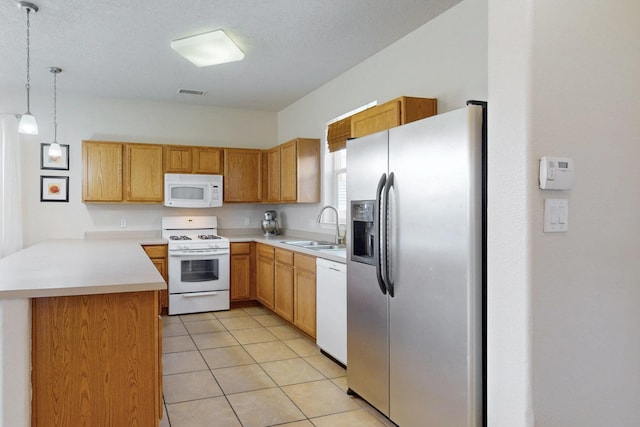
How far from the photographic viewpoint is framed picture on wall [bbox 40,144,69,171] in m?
5.23

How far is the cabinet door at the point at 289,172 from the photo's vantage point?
5.14 meters

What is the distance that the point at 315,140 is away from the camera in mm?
5137

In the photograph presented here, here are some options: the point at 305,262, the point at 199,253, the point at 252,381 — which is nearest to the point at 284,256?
the point at 305,262

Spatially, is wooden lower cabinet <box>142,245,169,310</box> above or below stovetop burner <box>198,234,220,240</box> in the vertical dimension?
below

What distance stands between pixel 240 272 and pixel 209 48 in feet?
9.05

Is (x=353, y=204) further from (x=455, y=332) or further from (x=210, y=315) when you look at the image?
(x=210, y=315)

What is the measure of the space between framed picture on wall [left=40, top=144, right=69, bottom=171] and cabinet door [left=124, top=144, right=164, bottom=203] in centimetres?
71

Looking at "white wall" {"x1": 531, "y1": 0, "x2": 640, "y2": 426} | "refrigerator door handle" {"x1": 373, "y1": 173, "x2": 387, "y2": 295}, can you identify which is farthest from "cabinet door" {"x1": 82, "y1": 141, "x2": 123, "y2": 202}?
"white wall" {"x1": 531, "y1": 0, "x2": 640, "y2": 426}

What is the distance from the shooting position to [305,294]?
4.09 metres

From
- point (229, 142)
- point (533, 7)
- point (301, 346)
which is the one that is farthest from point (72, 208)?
point (533, 7)

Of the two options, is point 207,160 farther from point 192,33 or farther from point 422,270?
point 422,270

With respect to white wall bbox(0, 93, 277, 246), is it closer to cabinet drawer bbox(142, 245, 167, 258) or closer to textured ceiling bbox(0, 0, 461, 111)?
textured ceiling bbox(0, 0, 461, 111)

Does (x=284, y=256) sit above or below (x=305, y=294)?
above

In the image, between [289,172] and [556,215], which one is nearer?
[556,215]
